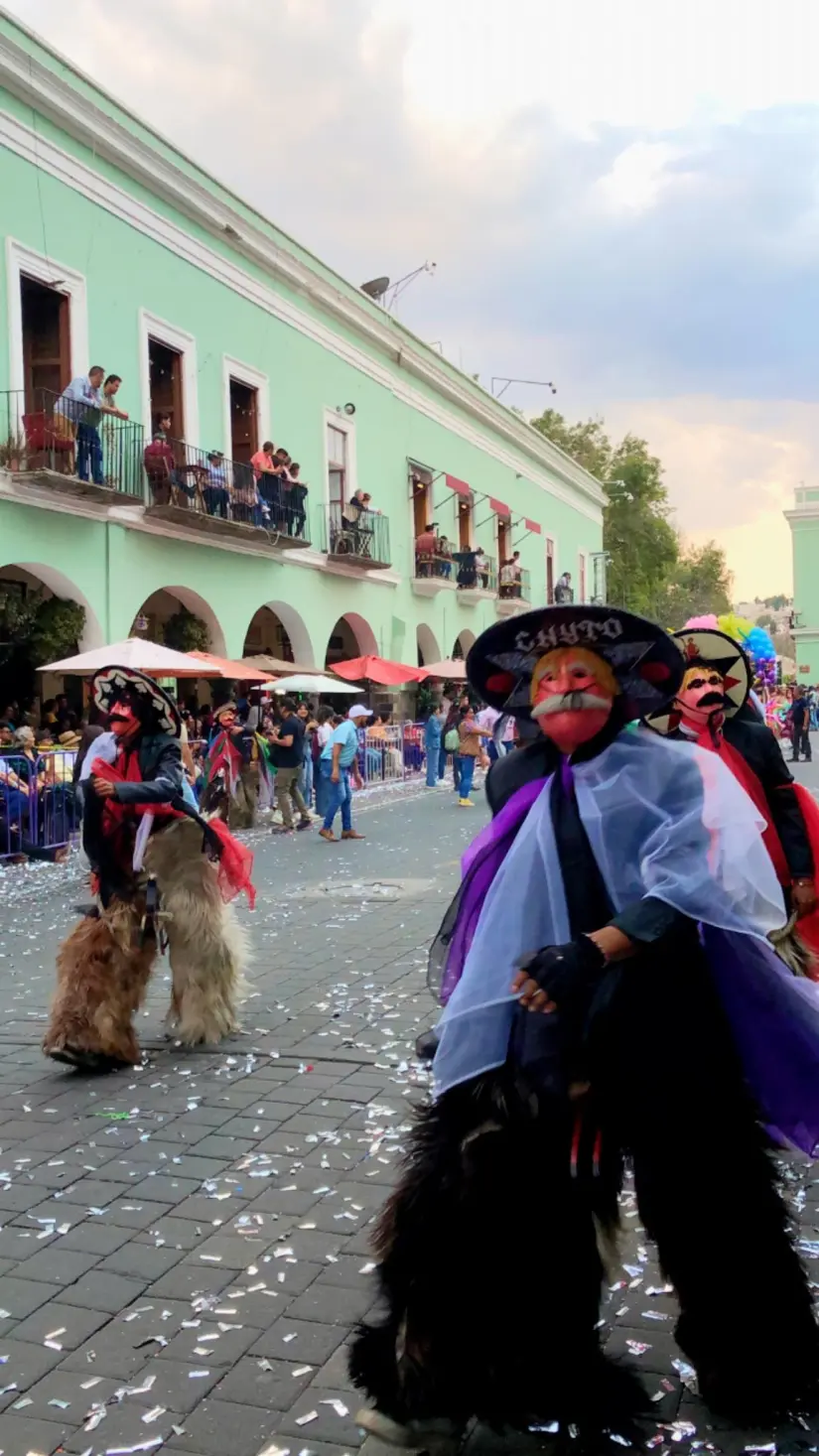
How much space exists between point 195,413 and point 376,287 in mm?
11585

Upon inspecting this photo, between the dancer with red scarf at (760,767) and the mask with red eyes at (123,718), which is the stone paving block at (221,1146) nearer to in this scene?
the mask with red eyes at (123,718)

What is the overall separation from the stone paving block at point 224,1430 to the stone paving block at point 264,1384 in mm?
29

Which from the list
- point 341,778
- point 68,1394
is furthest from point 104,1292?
point 341,778

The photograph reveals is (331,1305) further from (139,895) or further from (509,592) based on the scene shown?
(509,592)

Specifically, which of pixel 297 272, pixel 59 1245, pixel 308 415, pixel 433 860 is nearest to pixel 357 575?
pixel 308 415

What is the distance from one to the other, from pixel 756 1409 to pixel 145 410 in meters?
16.6

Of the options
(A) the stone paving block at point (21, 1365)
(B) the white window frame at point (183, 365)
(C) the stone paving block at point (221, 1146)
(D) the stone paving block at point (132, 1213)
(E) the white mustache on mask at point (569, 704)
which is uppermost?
(B) the white window frame at point (183, 365)

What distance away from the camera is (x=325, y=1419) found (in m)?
2.72

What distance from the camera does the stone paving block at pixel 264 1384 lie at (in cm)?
279

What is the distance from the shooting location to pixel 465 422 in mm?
30719

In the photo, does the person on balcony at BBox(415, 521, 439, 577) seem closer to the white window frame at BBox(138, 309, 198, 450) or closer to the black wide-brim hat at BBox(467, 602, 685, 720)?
the white window frame at BBox(138, 309, 198, 450)

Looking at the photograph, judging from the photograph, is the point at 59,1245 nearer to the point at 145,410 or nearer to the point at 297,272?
the point at 145,410

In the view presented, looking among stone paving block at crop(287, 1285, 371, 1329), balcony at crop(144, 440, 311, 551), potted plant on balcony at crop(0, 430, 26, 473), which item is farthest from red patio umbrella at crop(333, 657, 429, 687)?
stone paving block at crop(287, 1285, 371, 1329)

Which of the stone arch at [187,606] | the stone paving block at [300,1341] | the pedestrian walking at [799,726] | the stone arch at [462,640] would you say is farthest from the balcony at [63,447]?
the pedestrian walking at [799,726]
